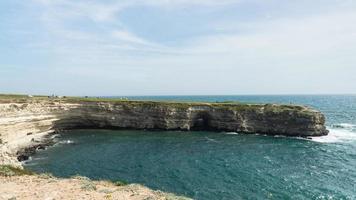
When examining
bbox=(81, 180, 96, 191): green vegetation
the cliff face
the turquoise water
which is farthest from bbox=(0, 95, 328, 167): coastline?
bbox=(81, 180, 96, 191): green vegetation

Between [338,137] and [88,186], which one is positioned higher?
[88,186]

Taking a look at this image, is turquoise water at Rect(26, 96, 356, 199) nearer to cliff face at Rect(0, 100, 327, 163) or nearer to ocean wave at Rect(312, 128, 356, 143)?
ocean wave at Rect(312, 128, 356, 143)

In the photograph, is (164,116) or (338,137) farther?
(164,116)

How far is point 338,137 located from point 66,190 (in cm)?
6778

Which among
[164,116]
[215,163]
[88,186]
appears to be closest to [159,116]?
[164,116]

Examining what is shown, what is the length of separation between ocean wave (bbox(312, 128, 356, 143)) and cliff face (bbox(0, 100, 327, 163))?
2.29m

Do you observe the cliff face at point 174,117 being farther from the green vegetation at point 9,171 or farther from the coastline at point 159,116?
the green vegetation at point 9,171

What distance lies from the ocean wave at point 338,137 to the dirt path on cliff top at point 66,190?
5655 centimetres

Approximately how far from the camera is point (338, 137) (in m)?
78.5

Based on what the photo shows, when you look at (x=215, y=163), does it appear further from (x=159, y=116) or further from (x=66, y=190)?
(x=159, y=116)

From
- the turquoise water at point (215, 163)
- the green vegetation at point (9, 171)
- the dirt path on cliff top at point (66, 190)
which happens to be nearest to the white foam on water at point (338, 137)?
the turquoise water at point (215, 163)

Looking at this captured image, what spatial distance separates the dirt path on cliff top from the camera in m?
25.1

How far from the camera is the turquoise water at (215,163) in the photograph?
1612 inches

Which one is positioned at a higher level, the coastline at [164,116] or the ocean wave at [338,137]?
the coastline at [164,116]
